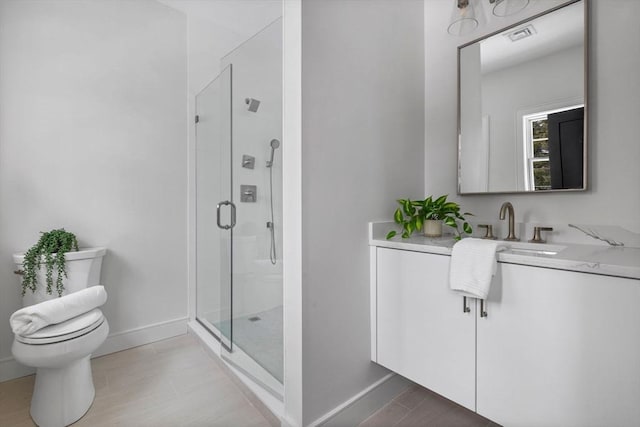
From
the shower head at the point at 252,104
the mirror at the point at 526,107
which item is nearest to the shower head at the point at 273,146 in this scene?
the shower head at the point at 252,104

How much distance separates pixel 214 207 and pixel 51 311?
1.04 metres

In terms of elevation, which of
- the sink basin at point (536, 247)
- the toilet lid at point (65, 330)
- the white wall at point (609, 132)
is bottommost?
the toilet lid at point (65, 330)

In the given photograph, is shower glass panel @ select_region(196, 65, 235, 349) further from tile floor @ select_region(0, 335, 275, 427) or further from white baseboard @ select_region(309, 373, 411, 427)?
white baseboard @ select_region(309, 373, 411, 427)

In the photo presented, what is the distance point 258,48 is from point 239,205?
904mm

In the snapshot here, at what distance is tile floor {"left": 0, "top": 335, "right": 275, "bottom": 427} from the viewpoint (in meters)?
1.38

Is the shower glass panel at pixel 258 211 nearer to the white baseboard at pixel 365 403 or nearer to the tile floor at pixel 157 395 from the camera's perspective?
the tile floor at pixel 157 395

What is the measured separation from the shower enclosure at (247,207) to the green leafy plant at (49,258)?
828mm

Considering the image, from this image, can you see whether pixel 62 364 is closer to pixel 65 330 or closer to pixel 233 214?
pixel 65 330

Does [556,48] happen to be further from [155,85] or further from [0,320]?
[0,320]

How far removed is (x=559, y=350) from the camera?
916 millimetres

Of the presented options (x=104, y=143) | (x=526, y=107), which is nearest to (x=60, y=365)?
(x=104, y=143)

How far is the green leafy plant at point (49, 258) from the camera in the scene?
5.20ft

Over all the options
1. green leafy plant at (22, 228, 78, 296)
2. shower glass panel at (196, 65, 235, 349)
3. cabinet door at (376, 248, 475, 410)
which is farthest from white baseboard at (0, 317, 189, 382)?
cabinet door at (376, 248, 475, 410)

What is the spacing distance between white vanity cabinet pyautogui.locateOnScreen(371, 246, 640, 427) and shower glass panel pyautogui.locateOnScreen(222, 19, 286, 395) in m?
0.56
